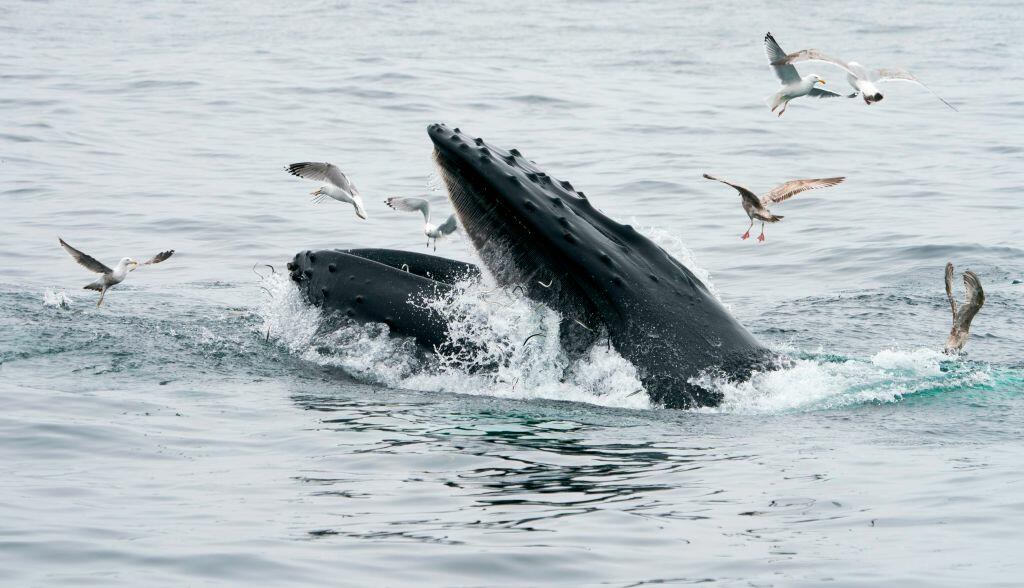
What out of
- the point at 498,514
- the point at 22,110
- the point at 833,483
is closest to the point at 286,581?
the point at 498,514

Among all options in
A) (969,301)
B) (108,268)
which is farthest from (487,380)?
(108,268)

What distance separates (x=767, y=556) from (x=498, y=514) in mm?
1277

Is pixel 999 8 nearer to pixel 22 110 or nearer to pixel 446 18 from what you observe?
pixel 446 18

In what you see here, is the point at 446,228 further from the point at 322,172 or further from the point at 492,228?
the point at 492,228

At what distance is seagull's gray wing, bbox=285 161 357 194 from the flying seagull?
3.78 metres

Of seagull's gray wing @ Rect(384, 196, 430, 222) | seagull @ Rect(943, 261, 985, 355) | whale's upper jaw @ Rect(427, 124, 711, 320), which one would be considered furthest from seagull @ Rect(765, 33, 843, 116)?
whale's upper jaw @ Rect(427, 124, 711, 320)

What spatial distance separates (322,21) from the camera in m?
43.0

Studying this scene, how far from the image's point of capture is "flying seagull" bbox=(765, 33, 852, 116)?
11.7 metres

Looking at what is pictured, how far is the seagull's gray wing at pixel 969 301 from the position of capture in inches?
370

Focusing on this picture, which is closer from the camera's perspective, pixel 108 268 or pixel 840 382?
pixel 840 382

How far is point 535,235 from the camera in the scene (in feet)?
24.9

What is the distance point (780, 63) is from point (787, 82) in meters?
0.97

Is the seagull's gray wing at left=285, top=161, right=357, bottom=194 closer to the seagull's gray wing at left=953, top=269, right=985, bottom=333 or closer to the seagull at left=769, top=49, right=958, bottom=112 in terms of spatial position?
the seagull at left=769, top=49, right=958, bottom=112

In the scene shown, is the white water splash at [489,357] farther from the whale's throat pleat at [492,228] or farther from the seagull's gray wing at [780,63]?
the seagull's gray wing at [780,63]
